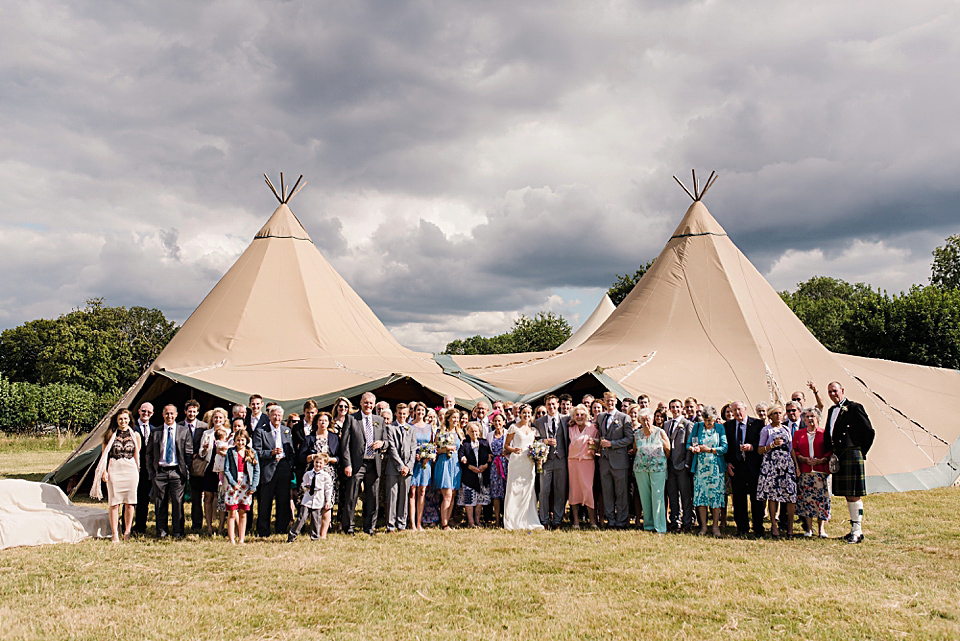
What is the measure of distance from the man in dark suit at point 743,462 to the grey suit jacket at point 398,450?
315 centimetres

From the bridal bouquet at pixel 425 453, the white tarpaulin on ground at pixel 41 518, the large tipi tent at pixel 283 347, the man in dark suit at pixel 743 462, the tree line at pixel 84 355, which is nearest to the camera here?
the white tarpaulin on ground at pixel 41 518

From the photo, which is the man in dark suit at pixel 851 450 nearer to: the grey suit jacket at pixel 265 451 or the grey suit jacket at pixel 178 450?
the grey suit jacket at pixel 265 451

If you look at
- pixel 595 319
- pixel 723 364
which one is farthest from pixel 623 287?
pixel 723 364

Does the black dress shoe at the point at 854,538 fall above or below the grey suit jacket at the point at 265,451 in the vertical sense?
below

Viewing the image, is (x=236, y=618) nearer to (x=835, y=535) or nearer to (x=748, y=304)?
(x=835, y=535)

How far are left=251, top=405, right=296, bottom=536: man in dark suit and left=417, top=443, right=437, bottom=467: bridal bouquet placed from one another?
1.26 m

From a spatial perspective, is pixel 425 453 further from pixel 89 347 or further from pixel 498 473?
pixel 89 347

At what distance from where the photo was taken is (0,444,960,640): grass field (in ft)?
12.3

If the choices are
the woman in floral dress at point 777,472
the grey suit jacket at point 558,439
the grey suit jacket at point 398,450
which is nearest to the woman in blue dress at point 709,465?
the woman in floral dress at point 777,472

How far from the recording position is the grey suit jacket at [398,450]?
269 inches

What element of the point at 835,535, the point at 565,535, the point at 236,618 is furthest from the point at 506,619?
the point at 835,535

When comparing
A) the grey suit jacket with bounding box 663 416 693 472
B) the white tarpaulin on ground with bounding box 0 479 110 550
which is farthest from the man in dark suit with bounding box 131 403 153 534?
the grey suit jacket with bounding box 663 416 693 472

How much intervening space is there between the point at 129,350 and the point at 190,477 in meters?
34.6

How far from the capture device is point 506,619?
3.91 metres
